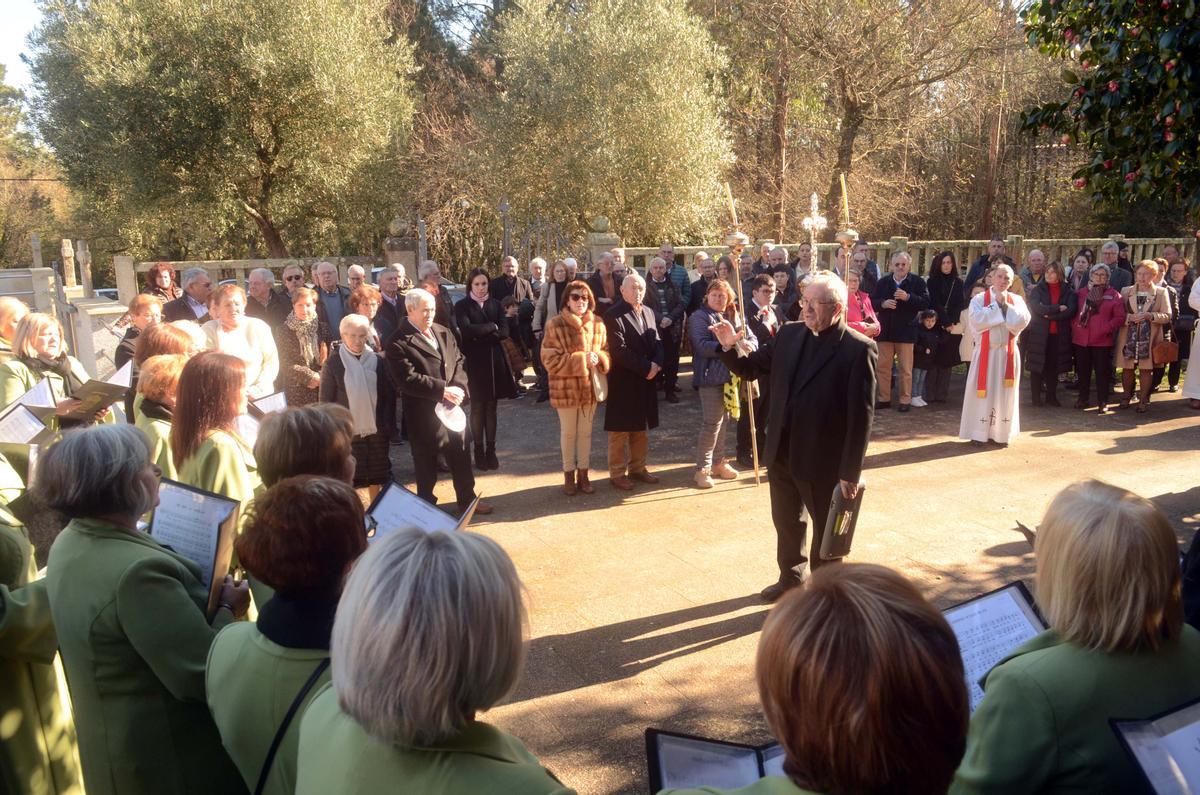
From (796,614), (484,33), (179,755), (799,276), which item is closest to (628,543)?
(179,755)

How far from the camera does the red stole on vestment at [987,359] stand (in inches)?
376

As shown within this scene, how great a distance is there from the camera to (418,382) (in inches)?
269

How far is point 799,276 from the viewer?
1239 cm

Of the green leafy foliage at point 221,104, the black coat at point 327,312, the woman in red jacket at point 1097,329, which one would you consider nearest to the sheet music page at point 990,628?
the black coat at point 327,312

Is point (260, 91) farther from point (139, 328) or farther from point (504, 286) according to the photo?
point (139, 328)

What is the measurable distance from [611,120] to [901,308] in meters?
7.58

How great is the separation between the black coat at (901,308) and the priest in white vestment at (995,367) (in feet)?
4.30

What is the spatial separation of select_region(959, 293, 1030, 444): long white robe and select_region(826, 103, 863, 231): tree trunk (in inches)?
444

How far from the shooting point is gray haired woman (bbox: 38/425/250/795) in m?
2.44

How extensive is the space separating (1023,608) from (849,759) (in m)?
1.22

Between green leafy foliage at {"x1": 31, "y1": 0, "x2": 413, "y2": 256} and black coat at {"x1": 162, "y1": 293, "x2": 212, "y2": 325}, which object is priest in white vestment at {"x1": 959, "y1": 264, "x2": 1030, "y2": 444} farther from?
green leafy foliage at {"x1": 31, "y1": 0, "x2": 413, "y2": 256}

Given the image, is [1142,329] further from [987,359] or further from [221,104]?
[221,104]

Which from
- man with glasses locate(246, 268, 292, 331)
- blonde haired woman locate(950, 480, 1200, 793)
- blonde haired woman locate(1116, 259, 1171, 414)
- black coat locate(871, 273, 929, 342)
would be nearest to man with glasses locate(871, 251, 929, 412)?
black coat locate(871, 273, 929, 342)

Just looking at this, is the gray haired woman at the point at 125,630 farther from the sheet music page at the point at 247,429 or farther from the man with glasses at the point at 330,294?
the man with glasses at the point at 330,294
